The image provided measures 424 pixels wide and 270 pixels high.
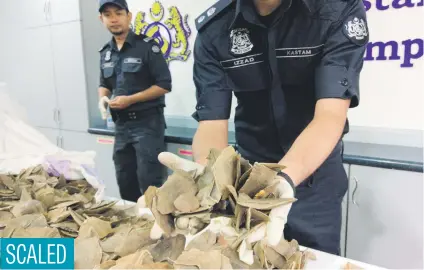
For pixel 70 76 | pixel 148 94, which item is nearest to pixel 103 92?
pixel 148 94

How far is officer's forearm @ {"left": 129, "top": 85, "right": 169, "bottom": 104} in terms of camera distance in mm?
2283

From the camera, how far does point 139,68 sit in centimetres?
237

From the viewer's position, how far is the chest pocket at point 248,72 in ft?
3.71

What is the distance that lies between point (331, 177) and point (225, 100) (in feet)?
1.27

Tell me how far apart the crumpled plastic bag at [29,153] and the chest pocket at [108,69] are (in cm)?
94

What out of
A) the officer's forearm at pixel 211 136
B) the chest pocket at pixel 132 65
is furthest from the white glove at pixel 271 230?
the chest pocket at pixel 132 65

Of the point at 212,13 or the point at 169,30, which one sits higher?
the point at 169,30

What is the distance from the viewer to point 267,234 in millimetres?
690

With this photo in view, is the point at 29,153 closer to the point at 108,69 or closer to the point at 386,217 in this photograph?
the point at 108,69

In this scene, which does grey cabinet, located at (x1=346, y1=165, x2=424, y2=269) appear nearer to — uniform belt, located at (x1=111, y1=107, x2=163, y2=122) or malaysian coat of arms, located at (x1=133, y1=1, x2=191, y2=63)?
uniform belt, located at (x1=111, y1=107, x2=163, y2=122)

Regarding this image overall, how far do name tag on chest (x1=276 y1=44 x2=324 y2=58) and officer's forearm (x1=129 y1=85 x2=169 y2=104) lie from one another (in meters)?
1.31

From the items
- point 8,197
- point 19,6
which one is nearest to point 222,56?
point 8,197

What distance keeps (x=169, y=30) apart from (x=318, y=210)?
75.0 inches

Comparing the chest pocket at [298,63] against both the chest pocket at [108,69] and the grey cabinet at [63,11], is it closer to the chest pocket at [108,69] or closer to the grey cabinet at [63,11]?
the chest pocket at [108,69]
